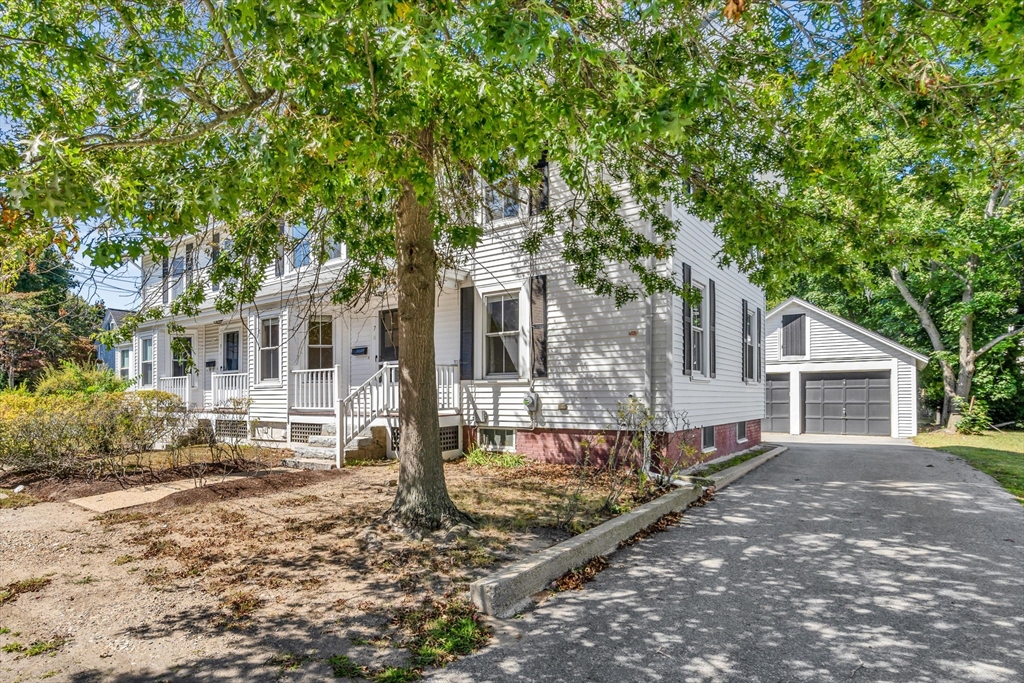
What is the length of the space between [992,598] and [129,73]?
308 inches

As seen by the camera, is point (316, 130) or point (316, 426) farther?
point (316, 426)

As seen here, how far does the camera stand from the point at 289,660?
3582 mm

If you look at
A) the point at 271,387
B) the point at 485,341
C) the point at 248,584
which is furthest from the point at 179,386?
the point at 248,584

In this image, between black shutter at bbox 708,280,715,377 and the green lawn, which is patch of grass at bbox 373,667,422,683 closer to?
the green lawn

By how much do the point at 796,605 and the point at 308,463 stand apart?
8.28m

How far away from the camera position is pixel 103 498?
7.80 metres

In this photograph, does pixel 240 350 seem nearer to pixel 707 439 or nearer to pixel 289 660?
pixel 707 439

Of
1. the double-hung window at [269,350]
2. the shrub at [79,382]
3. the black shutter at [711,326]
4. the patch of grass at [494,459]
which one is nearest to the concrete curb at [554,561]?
the patch of grass at [494,459]

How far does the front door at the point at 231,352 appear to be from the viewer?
16.8 metres

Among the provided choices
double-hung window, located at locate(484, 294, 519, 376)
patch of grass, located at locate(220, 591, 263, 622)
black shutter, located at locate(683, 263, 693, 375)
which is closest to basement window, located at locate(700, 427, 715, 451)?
black shutter, located at locate(683, 263, 693, 375)

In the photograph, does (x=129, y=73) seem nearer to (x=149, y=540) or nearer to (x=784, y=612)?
(x=149, y=540)

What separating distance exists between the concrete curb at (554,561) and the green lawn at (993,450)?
5.47m

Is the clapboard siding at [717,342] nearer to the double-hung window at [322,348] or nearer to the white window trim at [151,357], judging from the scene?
the double-hung window at [322,348]

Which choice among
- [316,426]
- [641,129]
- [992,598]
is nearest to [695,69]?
[641,129]
